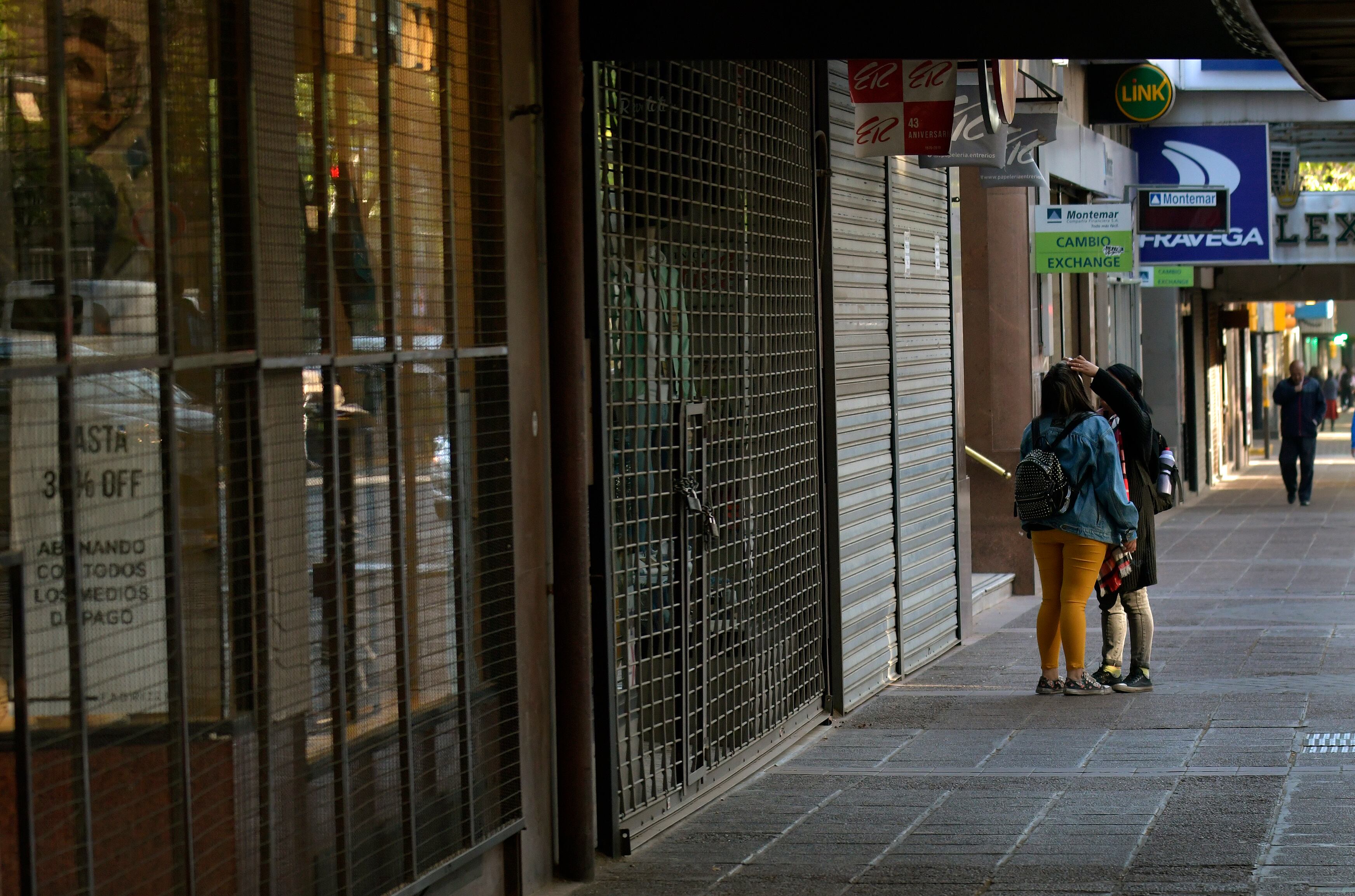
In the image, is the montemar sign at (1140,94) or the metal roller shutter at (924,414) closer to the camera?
the metal roller shutter at (924,414)

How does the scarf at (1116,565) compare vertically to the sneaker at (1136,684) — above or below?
above

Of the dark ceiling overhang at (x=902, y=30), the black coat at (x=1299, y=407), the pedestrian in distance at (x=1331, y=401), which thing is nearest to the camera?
the dark ceiling overhang at (x=902, y=30)

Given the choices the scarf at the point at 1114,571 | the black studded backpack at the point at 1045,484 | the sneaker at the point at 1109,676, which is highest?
the black studded backpack at the point at 1045,484

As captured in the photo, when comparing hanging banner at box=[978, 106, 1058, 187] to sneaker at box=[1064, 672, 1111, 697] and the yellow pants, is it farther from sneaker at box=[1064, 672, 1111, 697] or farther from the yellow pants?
sneaker at box=[1064, 672, 1111, 697]

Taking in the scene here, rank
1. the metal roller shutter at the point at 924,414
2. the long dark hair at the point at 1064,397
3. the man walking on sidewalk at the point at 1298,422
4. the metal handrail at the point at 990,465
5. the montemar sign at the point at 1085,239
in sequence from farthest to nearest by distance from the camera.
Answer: the man walking on sidewalk at the point at 1298,422
the montemar sign at the point at 1085,239
the metal handrail at the point at 990,465
the metal roller shutter at the point at 924,414
the long dark hair at the point at 1064,397

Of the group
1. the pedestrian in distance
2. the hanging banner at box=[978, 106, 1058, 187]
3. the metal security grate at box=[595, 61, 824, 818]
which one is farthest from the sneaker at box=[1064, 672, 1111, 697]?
the pedestrian in distance

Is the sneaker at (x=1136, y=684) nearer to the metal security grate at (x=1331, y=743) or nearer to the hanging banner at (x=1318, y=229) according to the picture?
the metal security grate at (x=1331, y=743)

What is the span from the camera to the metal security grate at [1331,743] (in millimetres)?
7742

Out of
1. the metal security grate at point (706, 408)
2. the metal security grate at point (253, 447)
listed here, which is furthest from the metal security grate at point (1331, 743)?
the metal security grate at point (253, 447)

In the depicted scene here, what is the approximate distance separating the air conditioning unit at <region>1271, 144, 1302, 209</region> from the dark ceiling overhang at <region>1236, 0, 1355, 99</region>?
20327mm

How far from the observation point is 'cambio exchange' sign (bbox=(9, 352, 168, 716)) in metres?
3.50

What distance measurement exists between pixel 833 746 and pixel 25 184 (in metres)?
5.73

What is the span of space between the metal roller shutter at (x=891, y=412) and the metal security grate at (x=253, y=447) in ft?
13.4

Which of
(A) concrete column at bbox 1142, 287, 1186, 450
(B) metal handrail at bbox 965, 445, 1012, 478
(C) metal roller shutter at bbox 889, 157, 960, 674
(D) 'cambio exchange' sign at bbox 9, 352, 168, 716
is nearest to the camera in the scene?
(D) 'cambio exchange' sign at bbox 9, 352, 168, 716
